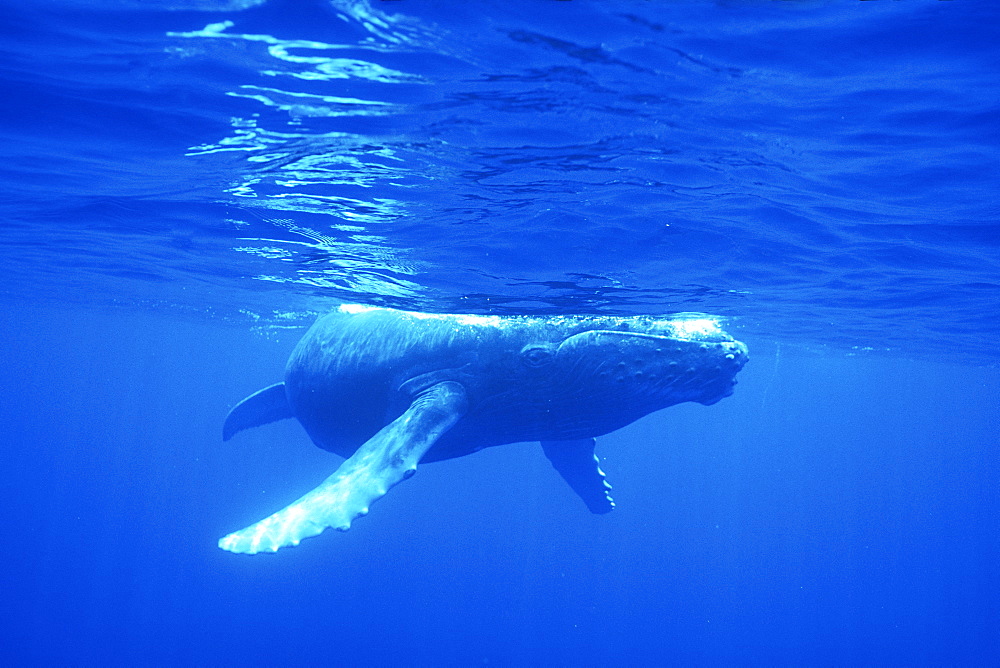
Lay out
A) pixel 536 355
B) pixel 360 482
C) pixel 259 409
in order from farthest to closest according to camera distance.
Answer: pixel 259 409, pixel 536 355, pixel 360 482

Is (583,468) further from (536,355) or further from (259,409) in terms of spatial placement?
(259,409)

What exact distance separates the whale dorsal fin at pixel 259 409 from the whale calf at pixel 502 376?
2351mm

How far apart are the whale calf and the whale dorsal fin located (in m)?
2.35

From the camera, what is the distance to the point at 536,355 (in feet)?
31.1

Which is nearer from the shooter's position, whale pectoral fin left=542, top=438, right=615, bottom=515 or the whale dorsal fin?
whale pectoral fin left=542, top=438, right=615, bottom=515

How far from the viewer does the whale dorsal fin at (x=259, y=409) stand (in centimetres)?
1303

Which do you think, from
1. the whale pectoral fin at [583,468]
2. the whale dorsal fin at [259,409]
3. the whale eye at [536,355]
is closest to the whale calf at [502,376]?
the whale eye at [536,355]

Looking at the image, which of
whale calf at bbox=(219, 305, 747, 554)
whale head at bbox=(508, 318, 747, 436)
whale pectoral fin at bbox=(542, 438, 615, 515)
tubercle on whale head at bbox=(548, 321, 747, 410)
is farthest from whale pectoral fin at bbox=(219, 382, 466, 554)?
whale pectoral fin at bbox=(542, 438, 615, 515)

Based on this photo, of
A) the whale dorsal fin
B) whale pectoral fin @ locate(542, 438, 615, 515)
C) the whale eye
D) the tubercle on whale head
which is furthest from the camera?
the whale dorsal fin

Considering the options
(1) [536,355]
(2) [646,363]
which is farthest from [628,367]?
(1) [536,355]

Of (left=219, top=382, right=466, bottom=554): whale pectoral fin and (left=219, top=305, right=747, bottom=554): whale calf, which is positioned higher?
(left=219, top=305, right=747, bottom=554): whale calf

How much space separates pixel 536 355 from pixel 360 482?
3.19 meters

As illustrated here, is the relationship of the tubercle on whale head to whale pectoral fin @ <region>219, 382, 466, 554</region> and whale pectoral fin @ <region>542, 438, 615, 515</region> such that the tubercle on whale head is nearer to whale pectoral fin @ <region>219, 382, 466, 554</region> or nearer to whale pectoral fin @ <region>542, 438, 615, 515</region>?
whale pectoral fin @ <region>219, 382, 466, 554</region>

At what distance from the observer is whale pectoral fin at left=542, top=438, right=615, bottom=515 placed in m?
12.3
